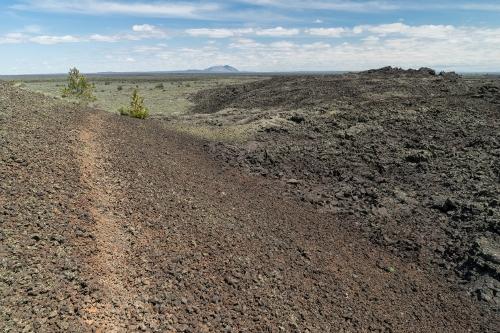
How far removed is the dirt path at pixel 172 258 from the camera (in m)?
6.42

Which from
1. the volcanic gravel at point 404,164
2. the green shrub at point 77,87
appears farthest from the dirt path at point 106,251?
the green shrub at point 77,87

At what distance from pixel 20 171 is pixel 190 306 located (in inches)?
190

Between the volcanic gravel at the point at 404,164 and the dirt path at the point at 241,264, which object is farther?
the volcanic gravel at the point at 404,164

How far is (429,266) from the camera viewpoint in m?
11.2

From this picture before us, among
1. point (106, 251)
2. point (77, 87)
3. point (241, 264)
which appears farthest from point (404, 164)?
point (77, 87)

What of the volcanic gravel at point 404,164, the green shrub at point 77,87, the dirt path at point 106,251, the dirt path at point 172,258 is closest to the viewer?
the dirt path at point 106,251

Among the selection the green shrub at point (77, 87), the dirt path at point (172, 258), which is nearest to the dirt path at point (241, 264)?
the dirt path at point (172, 258)

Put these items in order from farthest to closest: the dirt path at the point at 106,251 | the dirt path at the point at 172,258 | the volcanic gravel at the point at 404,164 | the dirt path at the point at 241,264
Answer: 1. the volcanic gravel at the point at 404,164
2. the dirt path at the point at 241,264
3. the dirt path at the point at 172,258
4. the dirt path at the point at 106,251

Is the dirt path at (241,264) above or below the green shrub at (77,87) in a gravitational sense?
below

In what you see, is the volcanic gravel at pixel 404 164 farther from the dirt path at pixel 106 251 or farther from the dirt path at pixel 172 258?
the dirt path at pixel 106 251

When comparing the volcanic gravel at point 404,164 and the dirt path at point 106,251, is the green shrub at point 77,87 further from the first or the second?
the dirt path at point 106,251

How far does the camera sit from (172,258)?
8.00 m

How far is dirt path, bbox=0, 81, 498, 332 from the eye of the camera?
21.1 feet

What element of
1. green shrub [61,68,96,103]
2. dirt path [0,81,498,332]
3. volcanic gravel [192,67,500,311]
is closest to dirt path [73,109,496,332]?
dirt path [0,81,498,332]
